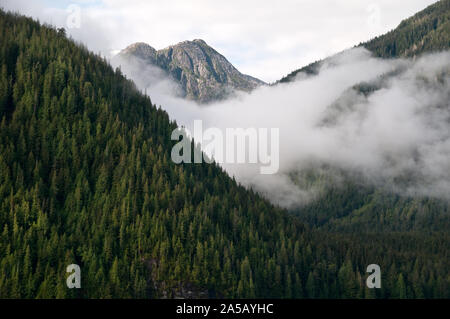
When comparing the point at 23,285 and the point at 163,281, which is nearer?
the point at 23,285

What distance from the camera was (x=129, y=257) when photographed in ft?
643
